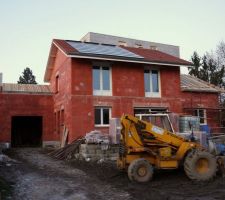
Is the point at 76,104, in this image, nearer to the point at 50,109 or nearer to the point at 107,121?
the point at 107,121

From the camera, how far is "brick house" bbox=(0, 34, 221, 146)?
2148cm

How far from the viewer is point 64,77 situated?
23.3m

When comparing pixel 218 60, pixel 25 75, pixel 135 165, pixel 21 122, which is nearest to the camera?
pixel 135 165

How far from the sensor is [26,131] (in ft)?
99.3

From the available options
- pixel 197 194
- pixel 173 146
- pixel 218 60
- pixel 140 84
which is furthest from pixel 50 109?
pixel 218 60

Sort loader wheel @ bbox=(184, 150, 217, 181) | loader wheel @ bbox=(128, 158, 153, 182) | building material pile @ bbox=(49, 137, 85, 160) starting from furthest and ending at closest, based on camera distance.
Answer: building material pile @ bbox=(49, 137, 85, 160) → loader wheel @ bbox=(184, 150, 217, 181) → loader wheel @ bbox=(128, 158, 153, 182)

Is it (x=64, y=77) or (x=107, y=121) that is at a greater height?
(x=64, y=77)

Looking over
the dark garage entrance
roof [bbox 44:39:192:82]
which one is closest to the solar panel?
roof [bbox 44:39:192:82]

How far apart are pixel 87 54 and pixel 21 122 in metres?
12.4

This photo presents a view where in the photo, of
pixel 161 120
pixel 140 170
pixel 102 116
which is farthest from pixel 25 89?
pixel 140 170

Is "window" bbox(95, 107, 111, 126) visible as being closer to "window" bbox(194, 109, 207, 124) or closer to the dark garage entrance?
"window" bbox(194, 109, 207, 124)

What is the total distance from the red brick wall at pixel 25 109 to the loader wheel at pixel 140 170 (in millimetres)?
14846

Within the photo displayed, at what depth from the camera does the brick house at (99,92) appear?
70.5ft

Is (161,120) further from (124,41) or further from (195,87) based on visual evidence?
(124,41)
